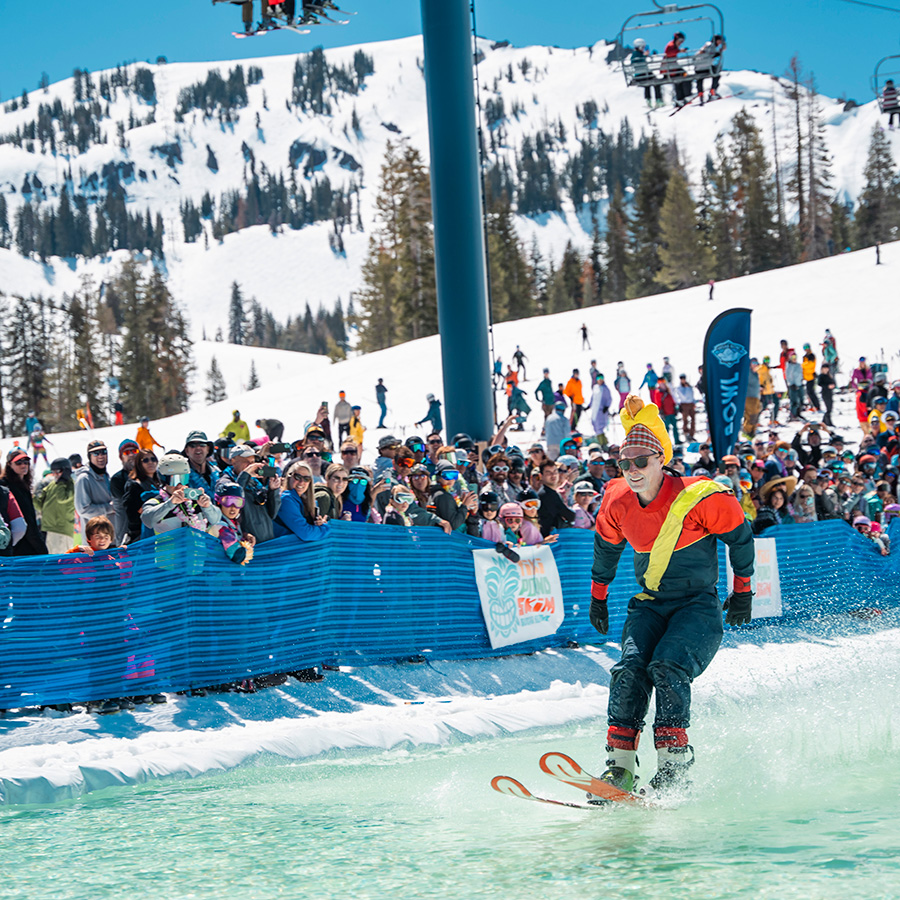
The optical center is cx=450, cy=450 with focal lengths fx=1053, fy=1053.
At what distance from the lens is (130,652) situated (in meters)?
7.25

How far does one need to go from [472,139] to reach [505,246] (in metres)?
65.8

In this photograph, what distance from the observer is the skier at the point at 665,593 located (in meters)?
5.41

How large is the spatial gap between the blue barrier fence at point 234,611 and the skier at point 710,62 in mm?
14492

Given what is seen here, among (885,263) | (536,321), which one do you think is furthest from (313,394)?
Result: (885,263)

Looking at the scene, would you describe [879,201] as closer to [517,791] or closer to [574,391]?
[574,391]

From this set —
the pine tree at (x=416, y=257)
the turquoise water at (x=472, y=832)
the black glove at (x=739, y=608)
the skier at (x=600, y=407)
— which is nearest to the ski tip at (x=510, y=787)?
the turquoise water at (x=472, y=832)

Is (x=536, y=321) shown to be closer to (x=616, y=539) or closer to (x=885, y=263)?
(x=885, y=263)

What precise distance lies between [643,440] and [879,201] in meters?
87.5

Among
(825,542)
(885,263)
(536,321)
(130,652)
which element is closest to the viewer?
(130,652)

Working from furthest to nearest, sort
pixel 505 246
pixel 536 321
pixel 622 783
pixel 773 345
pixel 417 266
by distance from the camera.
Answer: pixel 505 246, pixel 417 266, pixel 536 321, pixel 773 345, pixel 622 783

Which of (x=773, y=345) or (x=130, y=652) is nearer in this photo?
(x=130, y=652)

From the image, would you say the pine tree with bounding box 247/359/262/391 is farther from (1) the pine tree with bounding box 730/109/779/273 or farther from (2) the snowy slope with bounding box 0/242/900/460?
(2) the snowy slope with bounding box 0/242/900/460

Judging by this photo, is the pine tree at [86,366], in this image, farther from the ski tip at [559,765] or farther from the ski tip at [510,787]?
the ski tip at [510,787]

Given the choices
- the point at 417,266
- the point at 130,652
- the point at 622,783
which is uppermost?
the point at 417,266
